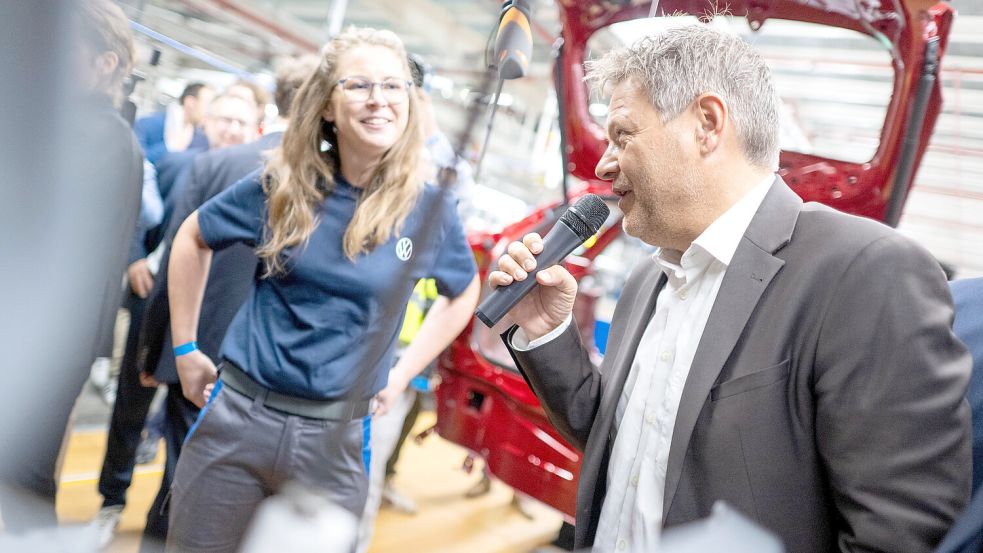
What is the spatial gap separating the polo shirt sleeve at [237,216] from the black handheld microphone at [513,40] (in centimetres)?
80

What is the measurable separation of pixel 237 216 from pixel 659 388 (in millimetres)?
1023

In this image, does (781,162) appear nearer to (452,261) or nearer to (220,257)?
(452,261)

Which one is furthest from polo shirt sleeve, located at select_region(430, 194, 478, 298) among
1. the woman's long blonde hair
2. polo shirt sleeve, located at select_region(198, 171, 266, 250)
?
polo shirt sleeve, located at select_region(198, 171, 266, 250)

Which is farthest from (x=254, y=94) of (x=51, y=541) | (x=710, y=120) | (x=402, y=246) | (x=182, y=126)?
(x=51, y=541)

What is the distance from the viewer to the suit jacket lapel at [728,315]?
107 centimetres

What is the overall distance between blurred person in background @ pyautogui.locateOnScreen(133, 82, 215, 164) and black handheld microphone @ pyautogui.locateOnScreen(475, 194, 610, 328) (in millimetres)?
1414

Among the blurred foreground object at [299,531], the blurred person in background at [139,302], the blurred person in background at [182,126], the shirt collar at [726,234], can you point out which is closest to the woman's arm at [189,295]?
the blurred person in background at [182,126]

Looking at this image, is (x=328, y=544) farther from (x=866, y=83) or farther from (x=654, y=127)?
(x=866, y=83)

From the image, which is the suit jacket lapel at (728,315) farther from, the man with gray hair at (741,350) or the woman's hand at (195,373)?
the woman's hand at (195,373)

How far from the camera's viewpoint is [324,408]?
1460mm

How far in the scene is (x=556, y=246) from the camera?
119 cm

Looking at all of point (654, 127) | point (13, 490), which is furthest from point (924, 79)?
point (13, 490)

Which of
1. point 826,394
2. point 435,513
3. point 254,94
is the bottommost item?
point 435,513

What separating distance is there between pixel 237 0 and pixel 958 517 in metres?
4.22
